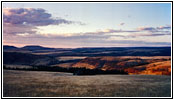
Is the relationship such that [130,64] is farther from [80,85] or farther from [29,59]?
[29,59]

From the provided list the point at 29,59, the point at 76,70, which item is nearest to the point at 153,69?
the point at 76,70

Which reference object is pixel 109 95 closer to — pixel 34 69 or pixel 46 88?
pixel 46 88

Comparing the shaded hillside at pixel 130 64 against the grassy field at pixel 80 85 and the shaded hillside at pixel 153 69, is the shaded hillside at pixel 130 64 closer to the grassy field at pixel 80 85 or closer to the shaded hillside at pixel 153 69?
the shaded hillside at pixel 153 69

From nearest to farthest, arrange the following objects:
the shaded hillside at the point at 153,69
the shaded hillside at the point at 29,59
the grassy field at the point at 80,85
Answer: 1. the grassy field at the point at 80,85
2. the shaded hillside at the point at 153,69
3. the shaded hillside at the point at 29,59

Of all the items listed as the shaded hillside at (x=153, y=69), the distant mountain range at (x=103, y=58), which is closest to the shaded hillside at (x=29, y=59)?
the distant mountain range at (x=103, y=58)

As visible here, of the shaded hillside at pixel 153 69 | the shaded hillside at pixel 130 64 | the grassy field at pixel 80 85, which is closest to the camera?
the grassy field at pixel 80 85

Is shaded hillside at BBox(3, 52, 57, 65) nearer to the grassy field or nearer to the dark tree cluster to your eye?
the dark tree cluster

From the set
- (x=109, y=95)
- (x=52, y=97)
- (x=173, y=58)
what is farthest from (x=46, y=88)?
(x=173, y=58)

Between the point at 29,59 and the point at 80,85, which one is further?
the point at 29,59
